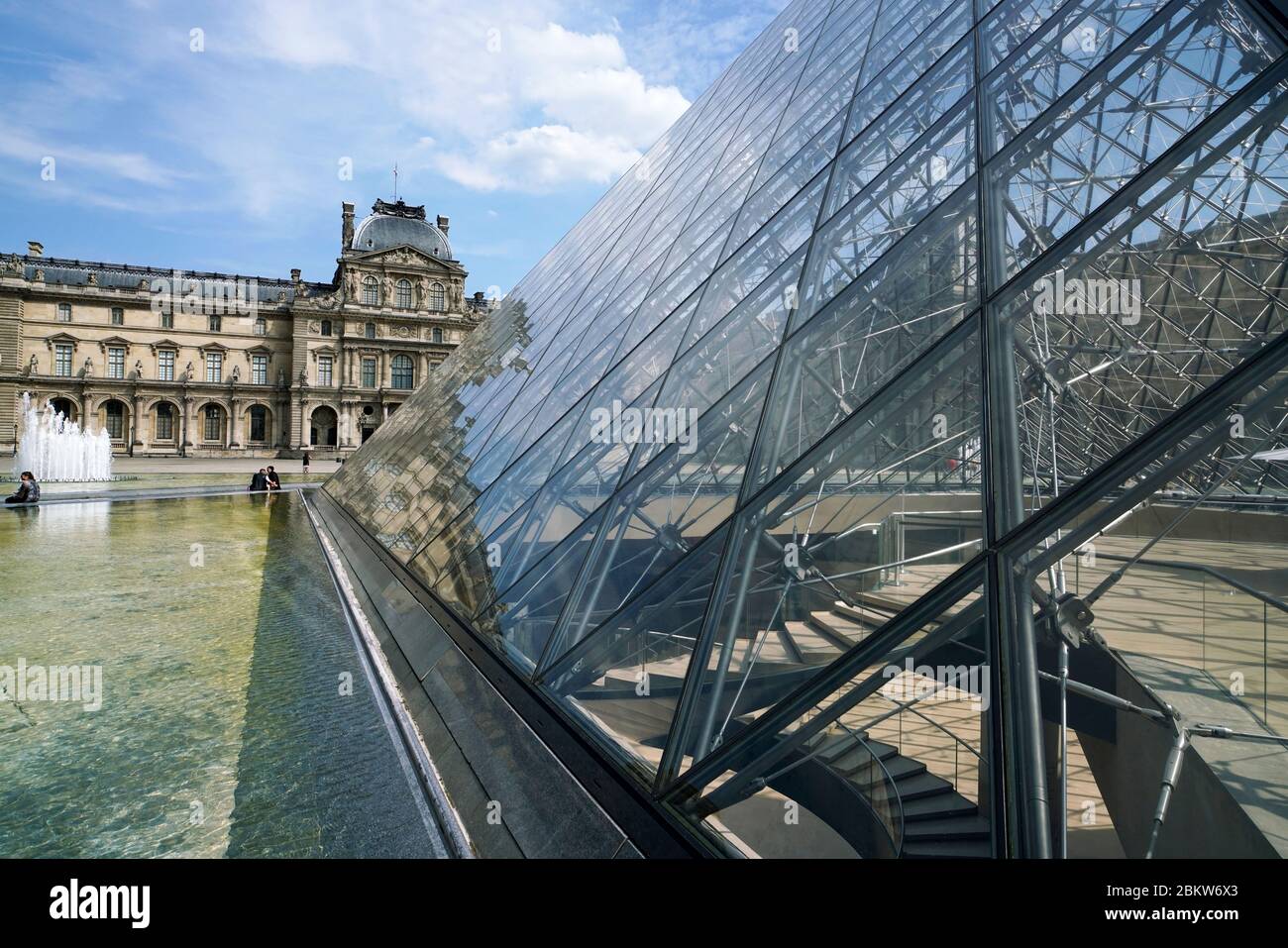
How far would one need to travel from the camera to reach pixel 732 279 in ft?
20.4

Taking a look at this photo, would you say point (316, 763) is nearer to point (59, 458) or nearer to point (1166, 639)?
point (1166, 639)

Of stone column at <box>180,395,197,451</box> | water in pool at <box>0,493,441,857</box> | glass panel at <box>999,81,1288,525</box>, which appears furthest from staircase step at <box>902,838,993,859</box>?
stone column at <box>180,395,197,451</box>

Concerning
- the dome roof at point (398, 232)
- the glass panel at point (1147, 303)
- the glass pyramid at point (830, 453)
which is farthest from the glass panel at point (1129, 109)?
the dome roof at point (398, 232)

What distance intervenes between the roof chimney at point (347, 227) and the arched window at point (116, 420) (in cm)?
2616

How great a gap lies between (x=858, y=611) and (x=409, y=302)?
248ft

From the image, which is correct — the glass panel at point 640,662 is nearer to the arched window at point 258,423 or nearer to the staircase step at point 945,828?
the staircase step at point 945,828

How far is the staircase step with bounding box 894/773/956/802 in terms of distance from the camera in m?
6.94

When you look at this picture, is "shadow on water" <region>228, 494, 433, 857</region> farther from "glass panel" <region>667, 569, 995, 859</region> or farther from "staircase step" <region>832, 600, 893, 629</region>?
"staircase step" <region>832, 600, 893, 629</region>

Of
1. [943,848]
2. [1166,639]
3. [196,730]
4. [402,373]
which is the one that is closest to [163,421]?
[402,373]

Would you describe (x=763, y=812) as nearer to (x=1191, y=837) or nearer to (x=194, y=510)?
(x=1191, y=837)

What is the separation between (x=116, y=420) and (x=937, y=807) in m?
80.3

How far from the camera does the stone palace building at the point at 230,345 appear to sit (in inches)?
2554

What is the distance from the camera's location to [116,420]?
66.9 metres
